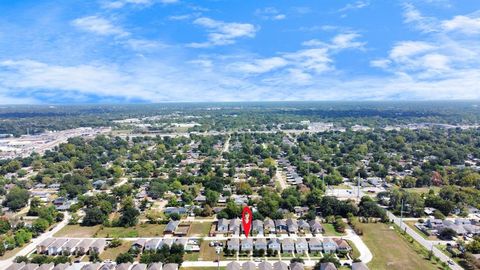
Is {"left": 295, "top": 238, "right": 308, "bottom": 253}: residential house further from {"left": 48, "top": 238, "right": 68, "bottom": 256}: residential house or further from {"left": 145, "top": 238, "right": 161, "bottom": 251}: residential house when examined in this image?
{"left": 48, "top": 238, "right": 68, "bottom": 256}: residential house

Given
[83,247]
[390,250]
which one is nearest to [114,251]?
[83,247]

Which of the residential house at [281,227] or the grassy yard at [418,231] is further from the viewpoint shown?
the residential house at [281,227]

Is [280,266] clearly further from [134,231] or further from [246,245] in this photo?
[134,231]

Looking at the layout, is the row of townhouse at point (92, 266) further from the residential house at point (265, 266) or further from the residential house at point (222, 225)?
the residential house at point (222, 225)

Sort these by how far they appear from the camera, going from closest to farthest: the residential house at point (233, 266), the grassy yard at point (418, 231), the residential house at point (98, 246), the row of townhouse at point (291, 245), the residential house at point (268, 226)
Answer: the residential house at point (233, 266) < the residential house at point (98, 246) < the row of townhouse at point (291, 245) < the grassy yard at point (418, 231) < the residential house at point (268, 226)

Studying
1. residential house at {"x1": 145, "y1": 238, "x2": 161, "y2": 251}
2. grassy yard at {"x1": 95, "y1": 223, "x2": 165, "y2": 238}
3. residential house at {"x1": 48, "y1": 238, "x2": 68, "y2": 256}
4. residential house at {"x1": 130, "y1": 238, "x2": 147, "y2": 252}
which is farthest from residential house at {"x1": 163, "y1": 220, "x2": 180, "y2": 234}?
residential house at {"x1": 48, "y1": 238, "x2": 68, "y2": 256}

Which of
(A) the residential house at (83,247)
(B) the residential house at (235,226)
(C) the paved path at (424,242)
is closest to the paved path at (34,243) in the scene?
(A) the residential house at (83,247)

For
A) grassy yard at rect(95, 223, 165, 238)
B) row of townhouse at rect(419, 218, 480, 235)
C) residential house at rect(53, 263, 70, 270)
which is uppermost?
residential house at rect(53, 263, 70, 270)
